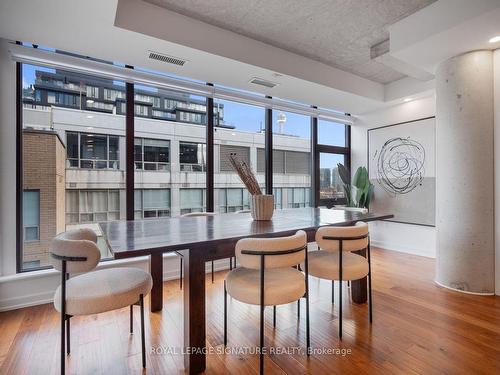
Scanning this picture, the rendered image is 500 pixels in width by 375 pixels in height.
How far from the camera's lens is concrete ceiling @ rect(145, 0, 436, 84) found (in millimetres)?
2545

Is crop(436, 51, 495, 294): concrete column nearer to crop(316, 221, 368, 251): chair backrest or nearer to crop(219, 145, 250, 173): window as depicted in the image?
crop(316, 221, 368, 251): chair backrest

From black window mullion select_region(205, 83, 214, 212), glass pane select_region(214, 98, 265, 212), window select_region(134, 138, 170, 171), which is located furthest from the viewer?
glass pane select_region(214, 98, 265, 212)

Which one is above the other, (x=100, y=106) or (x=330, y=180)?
(x=100, y=106)

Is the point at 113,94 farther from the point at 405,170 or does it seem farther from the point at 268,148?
the point at 405,170

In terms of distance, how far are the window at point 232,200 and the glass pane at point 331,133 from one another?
2006mm

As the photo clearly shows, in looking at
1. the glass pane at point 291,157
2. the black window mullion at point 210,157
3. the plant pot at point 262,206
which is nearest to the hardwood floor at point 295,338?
the plant pot at point 262,206

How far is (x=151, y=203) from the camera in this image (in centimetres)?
354

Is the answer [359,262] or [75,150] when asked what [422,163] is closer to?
[359,262]

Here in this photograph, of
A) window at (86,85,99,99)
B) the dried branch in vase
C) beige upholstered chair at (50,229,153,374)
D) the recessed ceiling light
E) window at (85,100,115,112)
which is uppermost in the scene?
the recessed ceiling light

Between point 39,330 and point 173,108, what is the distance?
9.02 ft

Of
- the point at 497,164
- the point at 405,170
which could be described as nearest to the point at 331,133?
the point at 405,170

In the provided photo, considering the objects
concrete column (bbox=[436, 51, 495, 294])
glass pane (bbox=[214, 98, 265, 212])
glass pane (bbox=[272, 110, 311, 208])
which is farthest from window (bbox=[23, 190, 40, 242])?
concrete column (bbox=[436, 51, 495, 294])

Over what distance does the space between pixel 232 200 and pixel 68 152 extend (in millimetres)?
2196

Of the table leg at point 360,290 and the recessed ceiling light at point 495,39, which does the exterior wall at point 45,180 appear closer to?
the table leg at point 360,290
